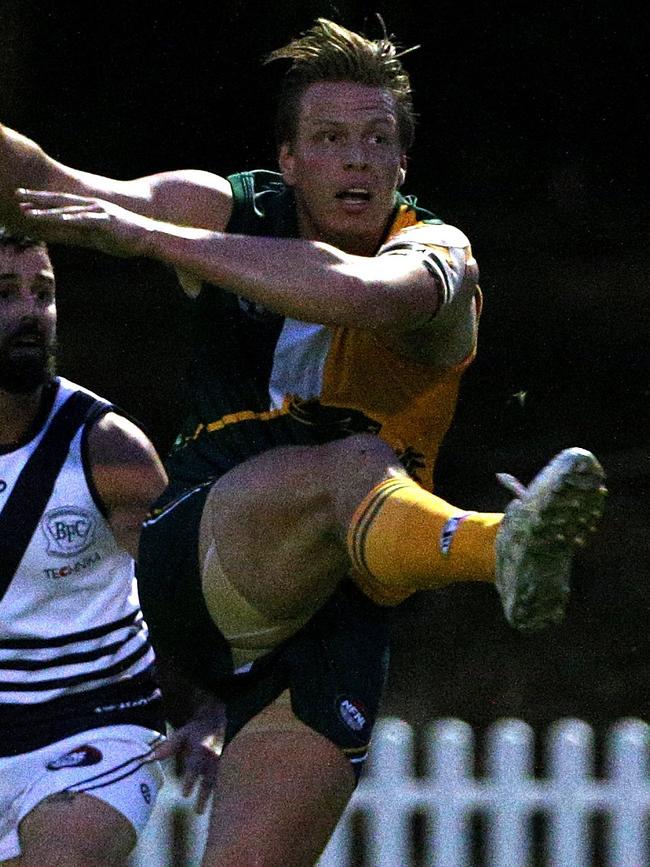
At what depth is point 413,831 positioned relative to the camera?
649 cm

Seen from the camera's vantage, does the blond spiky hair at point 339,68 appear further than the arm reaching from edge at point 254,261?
Yes

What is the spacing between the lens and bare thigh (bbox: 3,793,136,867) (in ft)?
13.8

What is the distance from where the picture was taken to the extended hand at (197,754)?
166 inches

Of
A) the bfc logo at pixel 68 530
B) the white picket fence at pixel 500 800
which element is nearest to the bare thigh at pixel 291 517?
the bfc logo at pixel 68 530

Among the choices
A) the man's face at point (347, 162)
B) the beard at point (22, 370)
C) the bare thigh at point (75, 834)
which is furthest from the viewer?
the beard at point (22, 370)

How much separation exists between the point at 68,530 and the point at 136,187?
92cm

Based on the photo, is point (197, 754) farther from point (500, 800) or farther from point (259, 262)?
Answer: point (500, 800)

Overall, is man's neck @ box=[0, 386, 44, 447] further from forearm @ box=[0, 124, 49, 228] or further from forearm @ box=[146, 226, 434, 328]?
forearm @ box=[146, 226, 434, 328]

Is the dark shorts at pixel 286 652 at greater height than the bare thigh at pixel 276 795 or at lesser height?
greater

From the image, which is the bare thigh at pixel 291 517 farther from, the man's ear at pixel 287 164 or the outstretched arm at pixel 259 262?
the man's ear at pixel 287 164

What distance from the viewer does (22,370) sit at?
4520 mm

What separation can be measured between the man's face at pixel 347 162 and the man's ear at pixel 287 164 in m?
0.01

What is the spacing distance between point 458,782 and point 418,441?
2.03m

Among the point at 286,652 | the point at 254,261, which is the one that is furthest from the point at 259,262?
the point at 286,652
